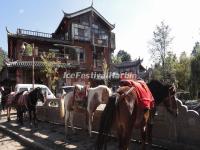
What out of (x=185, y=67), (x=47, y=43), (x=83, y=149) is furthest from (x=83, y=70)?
(x=83, y=149)

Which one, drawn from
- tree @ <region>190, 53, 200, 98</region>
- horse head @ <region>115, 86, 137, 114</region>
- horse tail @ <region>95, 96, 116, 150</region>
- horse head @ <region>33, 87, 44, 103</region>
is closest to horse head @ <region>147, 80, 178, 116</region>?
horse head @ <region>115, 86, 137, 114</region>

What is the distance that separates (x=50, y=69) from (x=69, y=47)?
7812 millimetres

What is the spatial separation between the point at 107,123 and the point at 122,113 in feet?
1.28

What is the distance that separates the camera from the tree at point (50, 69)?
107ft

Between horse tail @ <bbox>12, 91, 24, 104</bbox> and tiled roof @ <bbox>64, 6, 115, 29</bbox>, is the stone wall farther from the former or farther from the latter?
tiled roof @ <bbox>64, 6, 115, 29</bbox>

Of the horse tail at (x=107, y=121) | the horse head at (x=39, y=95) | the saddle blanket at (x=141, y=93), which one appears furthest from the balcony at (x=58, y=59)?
the horse tail at (x=107, y=121)

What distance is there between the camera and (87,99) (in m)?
9.98

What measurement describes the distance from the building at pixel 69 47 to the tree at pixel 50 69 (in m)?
0.60

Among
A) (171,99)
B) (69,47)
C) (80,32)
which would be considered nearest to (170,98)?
(171,99)

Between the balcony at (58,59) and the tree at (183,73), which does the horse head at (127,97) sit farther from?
the tree at (183,73)

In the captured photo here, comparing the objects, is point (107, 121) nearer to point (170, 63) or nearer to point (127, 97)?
point (127, 97)

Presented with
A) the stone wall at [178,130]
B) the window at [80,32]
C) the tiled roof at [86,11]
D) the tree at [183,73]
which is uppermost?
the tiled roof at [86,11]

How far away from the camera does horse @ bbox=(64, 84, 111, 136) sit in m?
9.53

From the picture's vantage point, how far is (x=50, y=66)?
32.4m
